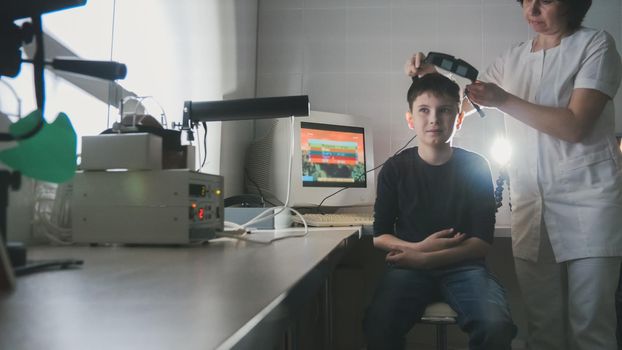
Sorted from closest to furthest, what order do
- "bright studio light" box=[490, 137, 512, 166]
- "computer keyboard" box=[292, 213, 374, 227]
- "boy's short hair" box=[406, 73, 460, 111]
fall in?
"boy's short hair" box=[406, 73, 460, 111] < "computer keyboard" box=[292, 213, 374, 227] < "bright studio light" box=[490, 137, 512, 166]

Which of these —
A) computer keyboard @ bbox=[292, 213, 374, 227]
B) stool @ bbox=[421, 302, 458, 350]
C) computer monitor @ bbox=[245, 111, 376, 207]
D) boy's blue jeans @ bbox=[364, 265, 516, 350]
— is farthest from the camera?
computer monitor @ bbox=[245, 111, 376, 207]

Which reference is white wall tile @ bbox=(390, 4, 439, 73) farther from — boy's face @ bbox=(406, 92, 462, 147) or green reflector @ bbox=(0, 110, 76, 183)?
green reflector @ bbox=(0, 110, 76, 183)

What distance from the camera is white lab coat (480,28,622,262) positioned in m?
1.35

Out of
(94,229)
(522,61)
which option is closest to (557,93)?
(522,61)

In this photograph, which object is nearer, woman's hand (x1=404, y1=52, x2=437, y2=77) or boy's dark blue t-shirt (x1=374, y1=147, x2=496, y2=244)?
boy's dark blue t-shirt (x1=374, y1=147, x2=496, y2=244)

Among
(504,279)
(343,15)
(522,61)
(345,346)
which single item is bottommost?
(345,346)

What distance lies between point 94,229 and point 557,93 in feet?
4.46

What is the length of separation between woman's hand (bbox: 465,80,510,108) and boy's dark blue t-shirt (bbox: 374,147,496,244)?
184mm

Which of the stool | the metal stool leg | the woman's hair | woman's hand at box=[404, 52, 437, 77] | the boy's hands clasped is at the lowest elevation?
the metal stool leg

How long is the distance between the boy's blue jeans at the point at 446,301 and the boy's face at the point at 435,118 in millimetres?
422

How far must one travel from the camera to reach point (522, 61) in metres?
1.59

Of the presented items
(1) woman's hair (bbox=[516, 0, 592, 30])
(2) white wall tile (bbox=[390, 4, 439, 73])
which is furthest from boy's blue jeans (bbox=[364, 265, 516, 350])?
(2) white wall tile (bbox=[390, 4, 439, 73])

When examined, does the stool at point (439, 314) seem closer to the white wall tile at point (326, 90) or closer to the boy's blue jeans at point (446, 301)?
the boy's blue jeans at point (446, 301)

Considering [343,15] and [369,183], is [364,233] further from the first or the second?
[343,15]
